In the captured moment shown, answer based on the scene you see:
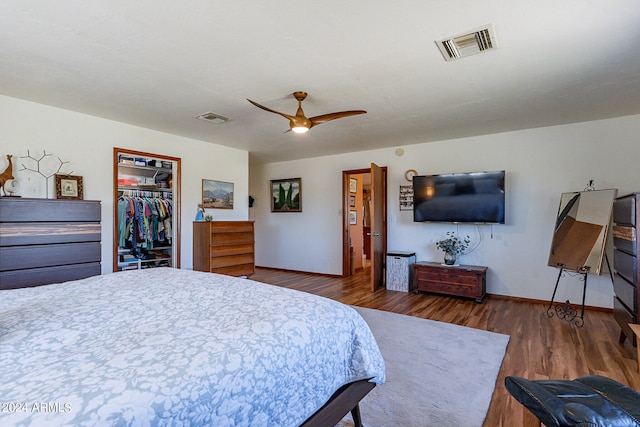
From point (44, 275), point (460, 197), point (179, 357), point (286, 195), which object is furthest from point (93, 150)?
point (460, 197)

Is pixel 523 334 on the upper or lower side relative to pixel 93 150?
lower

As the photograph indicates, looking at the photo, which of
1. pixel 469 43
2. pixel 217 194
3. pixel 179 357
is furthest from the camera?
pixel 217 194

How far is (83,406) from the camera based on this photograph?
73cm

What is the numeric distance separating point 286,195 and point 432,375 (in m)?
4.83

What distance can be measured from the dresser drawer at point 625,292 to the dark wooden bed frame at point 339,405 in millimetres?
2507

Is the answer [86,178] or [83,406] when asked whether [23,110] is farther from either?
[83,406]

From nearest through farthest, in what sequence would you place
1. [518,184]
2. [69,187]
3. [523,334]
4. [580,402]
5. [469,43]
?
[580,402]
[469,43]
[523,334]
[69,187]
[518,184]

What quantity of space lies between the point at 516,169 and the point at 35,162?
19.3 feet

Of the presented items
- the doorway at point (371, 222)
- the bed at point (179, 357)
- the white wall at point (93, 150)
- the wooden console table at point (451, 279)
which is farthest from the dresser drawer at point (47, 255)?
the wooden console table at point (451, 279)

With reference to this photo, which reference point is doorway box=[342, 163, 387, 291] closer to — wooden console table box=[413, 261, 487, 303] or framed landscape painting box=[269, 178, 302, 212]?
wooden console table box=[413, 261, 487, 303]

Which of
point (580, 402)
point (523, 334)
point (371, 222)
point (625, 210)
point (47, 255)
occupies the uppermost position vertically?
point (625, 210)

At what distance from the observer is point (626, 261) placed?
2.81 metres

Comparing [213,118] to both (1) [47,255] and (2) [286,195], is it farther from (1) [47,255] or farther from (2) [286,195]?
(2) [286,195]

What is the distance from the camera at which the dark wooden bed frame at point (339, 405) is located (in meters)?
1.27
